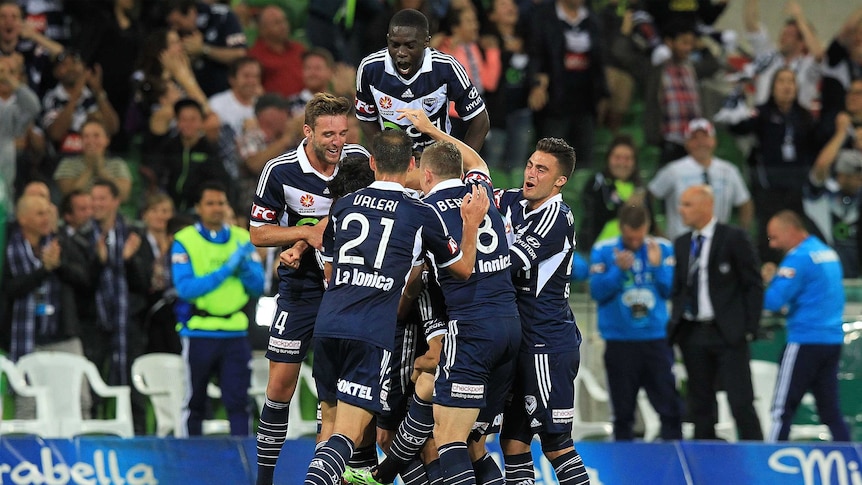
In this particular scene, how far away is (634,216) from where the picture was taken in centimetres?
1312

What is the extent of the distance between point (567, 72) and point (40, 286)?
648 centimetres

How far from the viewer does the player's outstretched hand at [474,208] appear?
8727 millimetres

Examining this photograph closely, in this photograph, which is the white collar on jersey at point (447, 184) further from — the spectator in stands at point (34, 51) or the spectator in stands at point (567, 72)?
the spectator in stands at point (34, 51)

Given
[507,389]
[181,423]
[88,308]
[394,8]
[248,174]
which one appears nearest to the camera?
[507,389]

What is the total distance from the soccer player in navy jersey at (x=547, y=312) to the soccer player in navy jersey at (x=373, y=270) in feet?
2.00

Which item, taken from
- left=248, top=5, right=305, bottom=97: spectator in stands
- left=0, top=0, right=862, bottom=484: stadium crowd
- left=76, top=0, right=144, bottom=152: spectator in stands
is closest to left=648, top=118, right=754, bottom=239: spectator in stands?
left=0, top=0, right=862, bottom=484: stadium crowd

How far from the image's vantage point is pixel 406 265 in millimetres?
8648

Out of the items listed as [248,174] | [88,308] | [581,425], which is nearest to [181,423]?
[88,308]

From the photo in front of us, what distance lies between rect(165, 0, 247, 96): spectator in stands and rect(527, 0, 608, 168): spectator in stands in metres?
3.27

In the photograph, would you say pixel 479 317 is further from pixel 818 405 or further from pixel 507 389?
pixel 818 405

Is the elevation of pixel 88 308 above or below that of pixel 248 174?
below

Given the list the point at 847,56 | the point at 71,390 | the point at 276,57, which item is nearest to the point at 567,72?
the point at 276,57

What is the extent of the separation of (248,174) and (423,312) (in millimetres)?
5310

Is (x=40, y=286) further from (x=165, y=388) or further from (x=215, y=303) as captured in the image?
(x=215, y=303)
